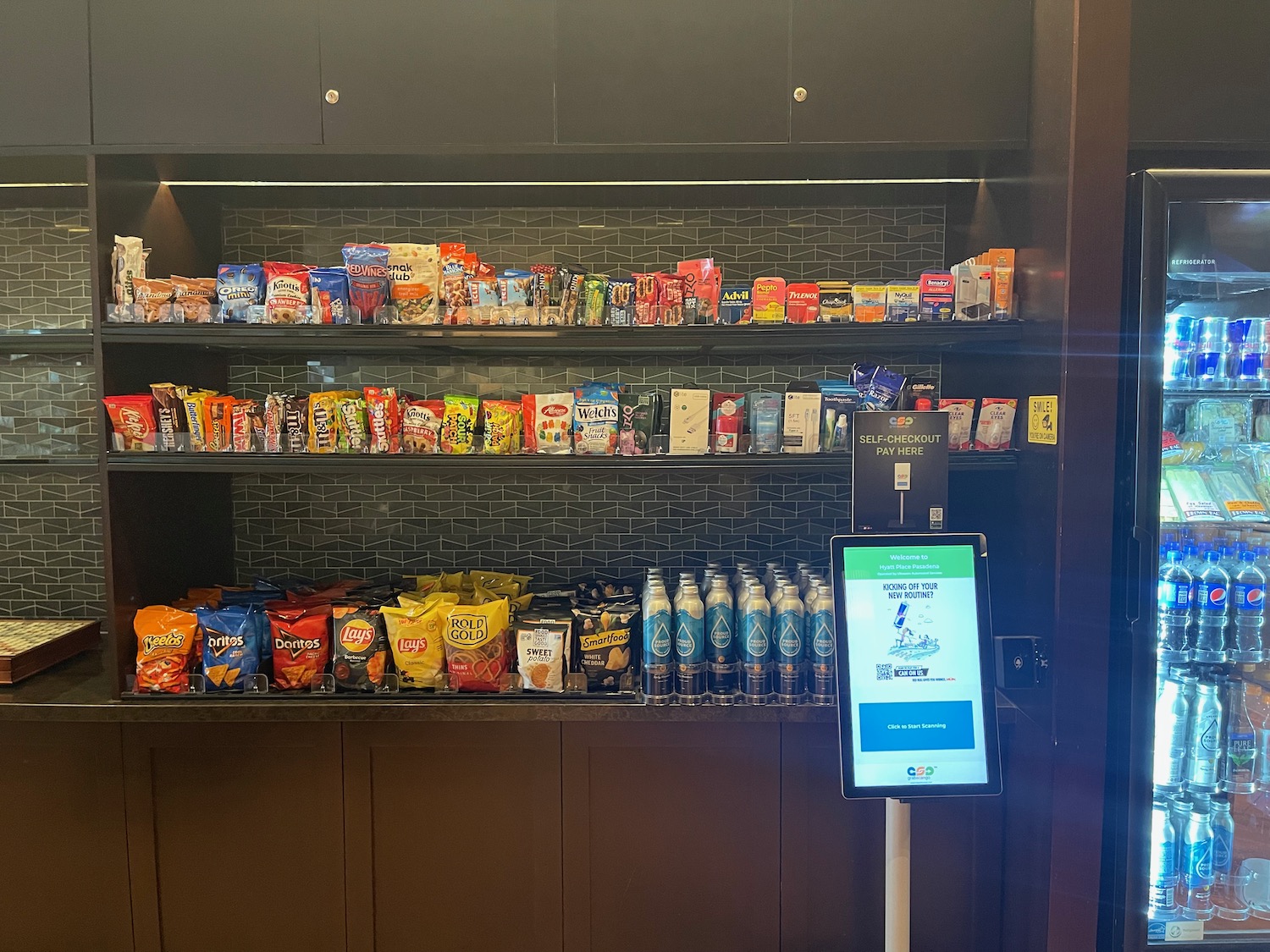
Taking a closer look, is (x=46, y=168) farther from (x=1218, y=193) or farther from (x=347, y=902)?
(x=1218, y=193)

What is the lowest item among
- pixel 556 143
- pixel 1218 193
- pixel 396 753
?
pixel 396 753

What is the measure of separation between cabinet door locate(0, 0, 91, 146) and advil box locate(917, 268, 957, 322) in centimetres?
260

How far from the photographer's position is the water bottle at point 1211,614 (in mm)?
2088

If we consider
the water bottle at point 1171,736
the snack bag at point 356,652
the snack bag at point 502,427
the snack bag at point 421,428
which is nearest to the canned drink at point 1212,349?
the water bottle at point 1171,736

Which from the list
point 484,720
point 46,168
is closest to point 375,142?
point 46,168

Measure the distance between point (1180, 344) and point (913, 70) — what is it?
109cm

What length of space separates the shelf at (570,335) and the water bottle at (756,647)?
0.78 m

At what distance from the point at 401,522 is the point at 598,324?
1.18 metres

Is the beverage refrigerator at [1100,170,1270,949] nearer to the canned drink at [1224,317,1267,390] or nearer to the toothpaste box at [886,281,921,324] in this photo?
the canned drink at [1224,317,1267,390]

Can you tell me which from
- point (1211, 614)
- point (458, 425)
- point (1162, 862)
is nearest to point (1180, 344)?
point (1211, 614)

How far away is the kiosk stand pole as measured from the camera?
6.34 feet

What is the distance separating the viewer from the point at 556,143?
2326 millimetres

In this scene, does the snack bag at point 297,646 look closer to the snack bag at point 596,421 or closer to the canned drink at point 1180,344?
the snack bag at point 596,421

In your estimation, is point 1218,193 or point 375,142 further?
point 375,142
